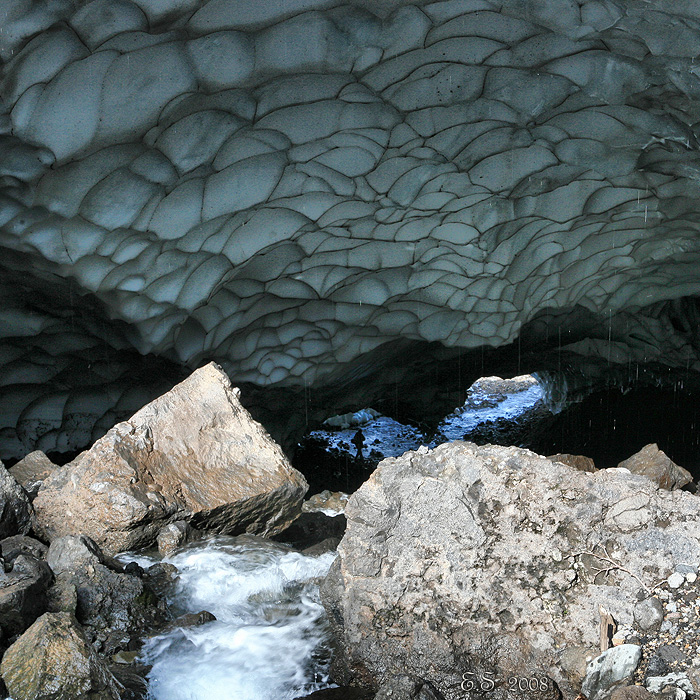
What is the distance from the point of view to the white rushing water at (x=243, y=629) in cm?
288

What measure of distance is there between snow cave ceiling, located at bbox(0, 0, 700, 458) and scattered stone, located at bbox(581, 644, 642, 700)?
3.87 meters

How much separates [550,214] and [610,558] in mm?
4982

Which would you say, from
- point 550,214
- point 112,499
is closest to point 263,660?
point 112,499

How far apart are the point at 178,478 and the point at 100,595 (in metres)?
1.00

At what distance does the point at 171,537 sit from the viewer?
3973 mm

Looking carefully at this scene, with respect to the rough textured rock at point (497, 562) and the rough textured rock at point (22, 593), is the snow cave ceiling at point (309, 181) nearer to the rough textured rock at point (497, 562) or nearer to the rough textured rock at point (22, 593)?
the rough textured rock at point (22, 593)

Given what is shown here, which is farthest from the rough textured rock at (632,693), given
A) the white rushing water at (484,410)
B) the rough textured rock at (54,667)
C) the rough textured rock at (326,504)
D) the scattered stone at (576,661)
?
the white rushing water at (484,410)

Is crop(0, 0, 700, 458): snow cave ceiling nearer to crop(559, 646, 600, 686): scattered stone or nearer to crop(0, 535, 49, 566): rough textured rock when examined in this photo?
crop(0, 535, 49, 566): rough textured rock

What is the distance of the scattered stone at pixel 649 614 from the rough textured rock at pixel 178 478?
2.31m

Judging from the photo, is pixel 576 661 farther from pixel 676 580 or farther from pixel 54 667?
pixel 54 667

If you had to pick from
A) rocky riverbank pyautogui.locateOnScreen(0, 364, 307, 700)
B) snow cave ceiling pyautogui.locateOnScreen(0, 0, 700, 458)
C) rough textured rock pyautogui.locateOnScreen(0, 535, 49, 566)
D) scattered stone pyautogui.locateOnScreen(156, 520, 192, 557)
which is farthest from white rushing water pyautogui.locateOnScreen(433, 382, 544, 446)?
rough textured rock pyautogui.locateOnScreen(0, 535, 49, 566)

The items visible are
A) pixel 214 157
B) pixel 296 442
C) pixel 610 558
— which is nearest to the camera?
pixel 610 558

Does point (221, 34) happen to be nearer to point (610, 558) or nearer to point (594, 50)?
point (594, 50)

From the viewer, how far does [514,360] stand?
34.9 feet
